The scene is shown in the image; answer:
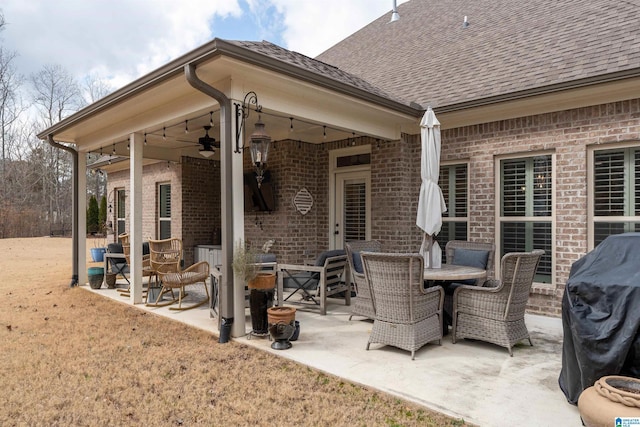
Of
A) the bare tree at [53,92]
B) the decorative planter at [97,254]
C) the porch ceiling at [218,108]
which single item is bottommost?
the decorative planter at [97,254]

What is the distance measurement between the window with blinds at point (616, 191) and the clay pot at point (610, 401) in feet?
10.6

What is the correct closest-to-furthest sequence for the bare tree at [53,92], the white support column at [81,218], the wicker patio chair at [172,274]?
1. the wicker patio chair at [172,274]
2. the white support column at [81,218]
3. the bare tree at [53,92]

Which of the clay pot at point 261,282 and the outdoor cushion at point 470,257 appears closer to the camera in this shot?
the clay pot at point 261,282

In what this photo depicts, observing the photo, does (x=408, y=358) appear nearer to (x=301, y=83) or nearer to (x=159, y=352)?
(x=159, y=352)

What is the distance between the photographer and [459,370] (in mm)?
3479

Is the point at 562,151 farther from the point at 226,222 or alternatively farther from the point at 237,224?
the point at 226,222

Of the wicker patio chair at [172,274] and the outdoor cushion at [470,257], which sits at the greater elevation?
the outdoor cushion at [470,257]

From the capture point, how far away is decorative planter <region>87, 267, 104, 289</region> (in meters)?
7.27

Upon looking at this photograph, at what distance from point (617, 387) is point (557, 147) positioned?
3.68 m

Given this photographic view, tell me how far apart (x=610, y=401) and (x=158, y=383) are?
121 inches

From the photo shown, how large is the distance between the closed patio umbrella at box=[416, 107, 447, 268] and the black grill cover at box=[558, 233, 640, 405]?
6.55 feet

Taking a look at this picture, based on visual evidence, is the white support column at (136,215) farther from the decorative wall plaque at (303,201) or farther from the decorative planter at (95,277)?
the decorative wall plaque at (303,201)

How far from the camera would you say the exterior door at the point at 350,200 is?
7199mm

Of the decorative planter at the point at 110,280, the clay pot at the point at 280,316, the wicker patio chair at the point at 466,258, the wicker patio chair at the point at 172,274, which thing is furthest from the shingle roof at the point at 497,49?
the decorative planter at the point at 110,280
